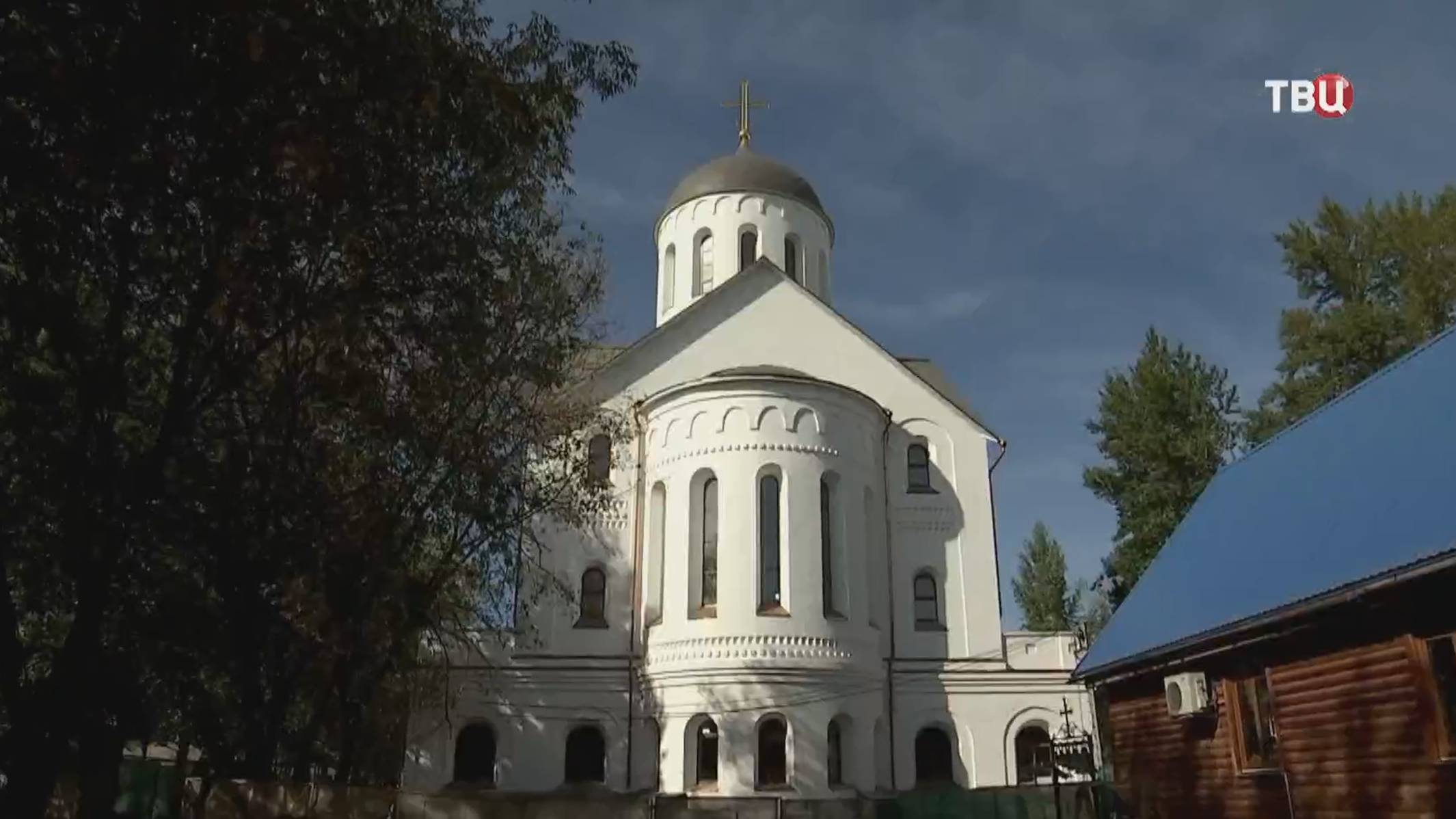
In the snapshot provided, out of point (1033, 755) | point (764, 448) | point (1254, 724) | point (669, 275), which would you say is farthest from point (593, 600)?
point (1254, 724)

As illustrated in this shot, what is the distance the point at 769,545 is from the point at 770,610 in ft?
4.40

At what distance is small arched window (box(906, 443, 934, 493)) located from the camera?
2327 cm

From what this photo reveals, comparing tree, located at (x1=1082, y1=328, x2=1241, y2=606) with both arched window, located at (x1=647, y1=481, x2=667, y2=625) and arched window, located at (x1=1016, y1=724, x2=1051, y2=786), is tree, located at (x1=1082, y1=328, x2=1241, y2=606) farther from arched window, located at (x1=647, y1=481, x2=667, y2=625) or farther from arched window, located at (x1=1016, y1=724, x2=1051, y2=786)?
arched window, located at (x1=647, y1=481, x2=667, y2=625)

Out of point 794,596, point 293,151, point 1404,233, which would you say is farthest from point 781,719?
point 1404,233

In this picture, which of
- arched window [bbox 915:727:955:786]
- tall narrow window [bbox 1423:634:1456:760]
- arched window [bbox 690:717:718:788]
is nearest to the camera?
tall narrow window [bbox 1423:634:1456:760]

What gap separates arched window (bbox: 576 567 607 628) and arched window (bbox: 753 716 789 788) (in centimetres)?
419

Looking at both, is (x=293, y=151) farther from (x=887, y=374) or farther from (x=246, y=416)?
(x=887, y=374)

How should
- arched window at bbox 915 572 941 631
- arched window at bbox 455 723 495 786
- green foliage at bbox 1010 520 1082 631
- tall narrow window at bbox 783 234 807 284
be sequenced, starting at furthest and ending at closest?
green foliage at bbox 1010 520 1082 631 < tall narrow window at bbox 783 234 807 284 < arched window at bbox 915 572 941 631 < arched window at bbox 455 723 495 786

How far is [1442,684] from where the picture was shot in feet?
27.7

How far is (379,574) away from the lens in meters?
12.0

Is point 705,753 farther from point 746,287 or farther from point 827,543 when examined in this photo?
point 746,287

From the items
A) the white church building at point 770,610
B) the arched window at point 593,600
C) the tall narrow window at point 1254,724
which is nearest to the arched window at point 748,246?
the white church building at point 770,610

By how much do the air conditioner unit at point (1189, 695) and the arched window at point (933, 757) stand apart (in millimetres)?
10112

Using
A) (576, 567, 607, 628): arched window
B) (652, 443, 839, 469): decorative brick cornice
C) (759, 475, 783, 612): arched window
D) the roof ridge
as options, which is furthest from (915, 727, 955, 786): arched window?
the roof ridge
